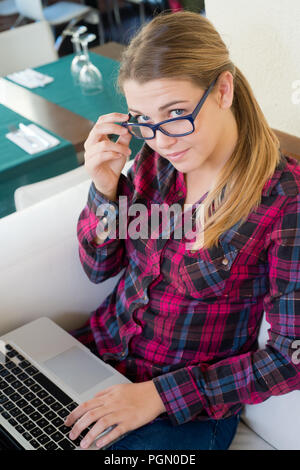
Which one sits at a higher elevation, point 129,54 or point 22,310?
point 129,54

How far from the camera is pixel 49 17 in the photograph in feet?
13.0

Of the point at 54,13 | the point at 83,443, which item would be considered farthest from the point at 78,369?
the point at 54,13

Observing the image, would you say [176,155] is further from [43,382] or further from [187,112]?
[43,382]

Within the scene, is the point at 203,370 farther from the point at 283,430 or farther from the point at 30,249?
the point at 30,249

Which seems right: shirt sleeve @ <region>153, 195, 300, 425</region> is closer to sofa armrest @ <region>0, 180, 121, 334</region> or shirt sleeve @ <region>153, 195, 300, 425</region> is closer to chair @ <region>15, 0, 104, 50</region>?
sofa armrest @ <region>0, 180, 121, 334</region>

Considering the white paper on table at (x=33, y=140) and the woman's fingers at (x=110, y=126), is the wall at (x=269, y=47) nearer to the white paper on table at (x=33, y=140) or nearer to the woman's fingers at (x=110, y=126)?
the woman's fingers at (x=110, y=126)

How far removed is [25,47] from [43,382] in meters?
1.89

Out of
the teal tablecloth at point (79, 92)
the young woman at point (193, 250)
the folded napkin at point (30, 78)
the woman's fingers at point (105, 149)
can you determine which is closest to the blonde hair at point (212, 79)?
the young woman at point (193, 250)

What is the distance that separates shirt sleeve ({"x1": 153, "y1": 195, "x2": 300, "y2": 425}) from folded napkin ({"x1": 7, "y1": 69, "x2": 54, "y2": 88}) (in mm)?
1492

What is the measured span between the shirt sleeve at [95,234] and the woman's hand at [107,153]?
3cm

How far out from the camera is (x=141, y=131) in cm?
96

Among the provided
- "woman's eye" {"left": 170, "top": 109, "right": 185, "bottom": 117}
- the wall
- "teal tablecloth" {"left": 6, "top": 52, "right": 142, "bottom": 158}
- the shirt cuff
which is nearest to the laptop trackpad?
the shirt cuff

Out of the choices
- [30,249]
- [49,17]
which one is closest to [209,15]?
[30,249]
